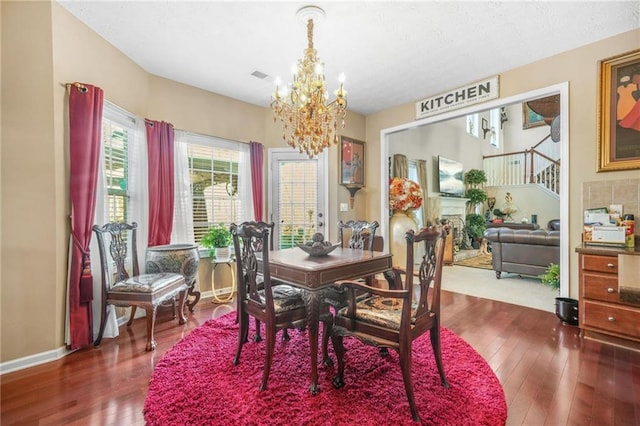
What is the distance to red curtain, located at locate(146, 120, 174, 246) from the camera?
3320 millimetres

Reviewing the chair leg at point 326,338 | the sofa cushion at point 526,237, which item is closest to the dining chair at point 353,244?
the chair leg at point 326,338

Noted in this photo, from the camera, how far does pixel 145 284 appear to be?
2566mm

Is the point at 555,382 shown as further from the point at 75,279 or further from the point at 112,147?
the point at 112,147

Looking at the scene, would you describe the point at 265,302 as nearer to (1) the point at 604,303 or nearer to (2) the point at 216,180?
(2) the point at 216,180

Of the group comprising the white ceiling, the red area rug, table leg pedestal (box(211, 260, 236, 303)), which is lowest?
the red area rug

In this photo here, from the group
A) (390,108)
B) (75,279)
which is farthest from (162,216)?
(390,108)

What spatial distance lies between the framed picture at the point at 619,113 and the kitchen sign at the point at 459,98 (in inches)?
38.2

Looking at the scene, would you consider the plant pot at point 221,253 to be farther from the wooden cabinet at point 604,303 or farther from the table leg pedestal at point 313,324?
the wooden cabinet at point 604,303

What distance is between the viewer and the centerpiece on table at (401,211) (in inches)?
183

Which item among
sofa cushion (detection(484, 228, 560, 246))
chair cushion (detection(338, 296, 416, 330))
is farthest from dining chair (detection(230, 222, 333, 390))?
sofa cushion (detection(484, 228, 560, 246))

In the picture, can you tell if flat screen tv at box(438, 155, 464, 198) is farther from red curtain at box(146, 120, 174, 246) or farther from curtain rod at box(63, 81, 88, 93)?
curtain rod at box(63, 81, 88, 93)

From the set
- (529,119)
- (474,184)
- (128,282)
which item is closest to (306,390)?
(128,282)

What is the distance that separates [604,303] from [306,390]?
2634 millimetres

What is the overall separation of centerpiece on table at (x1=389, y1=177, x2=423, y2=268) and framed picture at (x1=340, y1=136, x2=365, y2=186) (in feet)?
1.90
